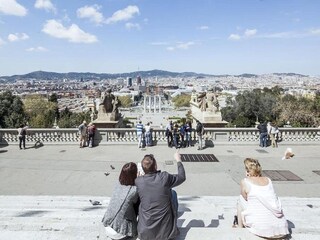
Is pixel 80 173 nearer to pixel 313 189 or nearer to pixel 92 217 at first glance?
pixel 92 217

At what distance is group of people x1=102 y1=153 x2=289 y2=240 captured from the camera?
3697 millimetres

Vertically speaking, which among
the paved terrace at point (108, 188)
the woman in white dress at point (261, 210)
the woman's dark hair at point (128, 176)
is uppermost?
the woman's dark hair at point (128, 176)

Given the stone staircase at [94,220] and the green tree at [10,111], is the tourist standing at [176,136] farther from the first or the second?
the green tree at [10,111]

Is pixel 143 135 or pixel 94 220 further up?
pixel 94 220

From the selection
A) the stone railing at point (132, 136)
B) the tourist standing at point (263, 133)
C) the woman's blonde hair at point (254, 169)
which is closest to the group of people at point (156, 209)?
the woman's blonde hair at point (254, 169)

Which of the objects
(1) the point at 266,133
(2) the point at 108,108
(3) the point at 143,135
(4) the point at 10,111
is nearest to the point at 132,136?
(3) the point at 143,135

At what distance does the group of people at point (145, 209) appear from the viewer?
12.1 feet

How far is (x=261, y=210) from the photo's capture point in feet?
12.7

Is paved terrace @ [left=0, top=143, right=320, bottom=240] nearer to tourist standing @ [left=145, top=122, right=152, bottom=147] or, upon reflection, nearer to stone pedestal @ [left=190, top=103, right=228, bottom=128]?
tourist standing @ [left=145, top=122, right=152, bottom=147]

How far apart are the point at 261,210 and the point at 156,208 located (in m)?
1.35

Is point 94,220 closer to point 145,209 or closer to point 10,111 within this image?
point 145,209

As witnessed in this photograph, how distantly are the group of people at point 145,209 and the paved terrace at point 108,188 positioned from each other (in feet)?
0.73

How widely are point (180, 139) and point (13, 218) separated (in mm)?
9981

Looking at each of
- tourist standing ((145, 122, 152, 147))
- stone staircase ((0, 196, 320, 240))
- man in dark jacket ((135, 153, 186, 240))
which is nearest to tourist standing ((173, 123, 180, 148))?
tourist standing ((145, 122, 152, 147))
